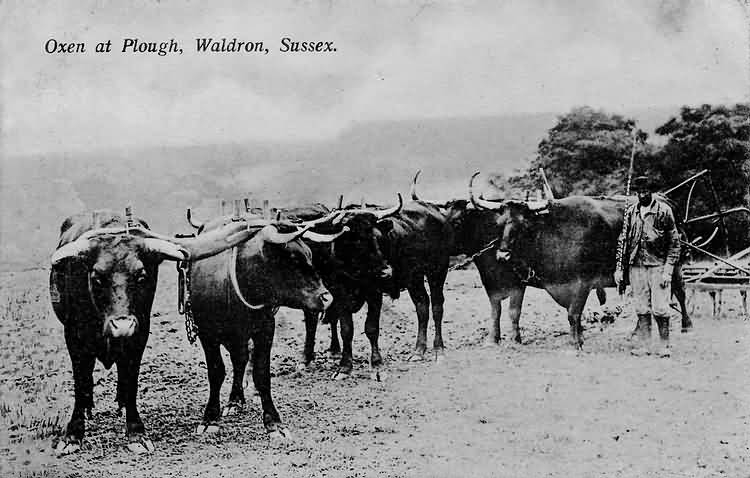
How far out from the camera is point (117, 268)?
15.6 feet

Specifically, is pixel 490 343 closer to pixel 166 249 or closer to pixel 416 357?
pixel 416 357

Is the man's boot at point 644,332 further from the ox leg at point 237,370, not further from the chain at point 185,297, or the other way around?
the chain at point 185,297

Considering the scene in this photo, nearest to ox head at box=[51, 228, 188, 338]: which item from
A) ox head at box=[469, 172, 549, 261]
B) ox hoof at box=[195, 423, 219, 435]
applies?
ox hoof at box=[195, 423, 219, 435]

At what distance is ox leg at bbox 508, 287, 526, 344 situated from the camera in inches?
324

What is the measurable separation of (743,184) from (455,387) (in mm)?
4114

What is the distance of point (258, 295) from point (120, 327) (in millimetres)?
1120

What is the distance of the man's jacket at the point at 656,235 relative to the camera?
24.3ft

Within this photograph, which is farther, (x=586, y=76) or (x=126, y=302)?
(x=586, y=76)

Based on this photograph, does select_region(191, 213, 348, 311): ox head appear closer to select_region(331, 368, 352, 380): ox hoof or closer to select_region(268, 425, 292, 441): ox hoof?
select_region(268, 425, 292, 441): ox hoof

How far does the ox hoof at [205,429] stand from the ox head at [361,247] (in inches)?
79.8

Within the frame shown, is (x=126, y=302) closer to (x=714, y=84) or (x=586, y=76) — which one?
(x=586, y=76)

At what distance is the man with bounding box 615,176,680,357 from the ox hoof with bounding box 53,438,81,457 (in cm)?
543

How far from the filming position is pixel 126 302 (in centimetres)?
473

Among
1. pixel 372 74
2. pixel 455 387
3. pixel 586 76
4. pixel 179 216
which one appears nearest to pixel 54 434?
pixel 179 216
